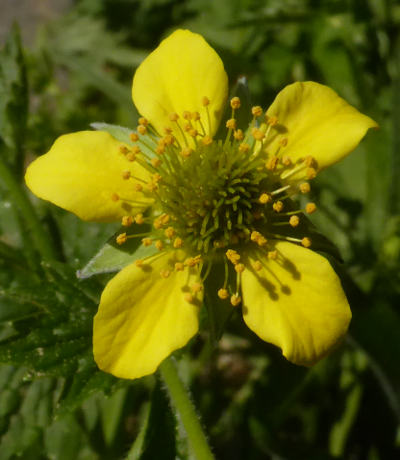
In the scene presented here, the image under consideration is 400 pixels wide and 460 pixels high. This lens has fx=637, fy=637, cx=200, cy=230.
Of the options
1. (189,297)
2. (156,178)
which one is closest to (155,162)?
(156,178)

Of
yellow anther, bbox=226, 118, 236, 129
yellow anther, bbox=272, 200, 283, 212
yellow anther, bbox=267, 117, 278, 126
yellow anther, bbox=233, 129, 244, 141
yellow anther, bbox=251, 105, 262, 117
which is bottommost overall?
yellow anther, bbox=272, 200, 283, 212

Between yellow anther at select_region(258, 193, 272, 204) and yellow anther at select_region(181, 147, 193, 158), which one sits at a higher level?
yellow anther at select_region(181, 147, 193, 158)

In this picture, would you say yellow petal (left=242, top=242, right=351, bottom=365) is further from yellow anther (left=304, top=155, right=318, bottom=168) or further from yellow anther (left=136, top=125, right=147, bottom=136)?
yellow anther (left=136, top=125, right=147, bottom=136)

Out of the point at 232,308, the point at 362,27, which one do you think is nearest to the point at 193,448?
the point at 232,308

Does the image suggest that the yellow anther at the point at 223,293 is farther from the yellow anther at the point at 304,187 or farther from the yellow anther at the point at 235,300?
the yellow anther at the point at 304,187

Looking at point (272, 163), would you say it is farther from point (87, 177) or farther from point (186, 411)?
point (186, 411)

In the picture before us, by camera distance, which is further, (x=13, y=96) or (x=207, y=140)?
(x=13, y=96)

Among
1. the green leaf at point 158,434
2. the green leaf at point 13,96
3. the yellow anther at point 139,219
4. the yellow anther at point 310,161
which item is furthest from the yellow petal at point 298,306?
the green leaf at point 13,96

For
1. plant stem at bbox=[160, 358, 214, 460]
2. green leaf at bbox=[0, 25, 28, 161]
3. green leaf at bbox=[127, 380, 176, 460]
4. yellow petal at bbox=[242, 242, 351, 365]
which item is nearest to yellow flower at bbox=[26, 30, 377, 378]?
yellow petal at bbox=[242, 242, 351, 365]
